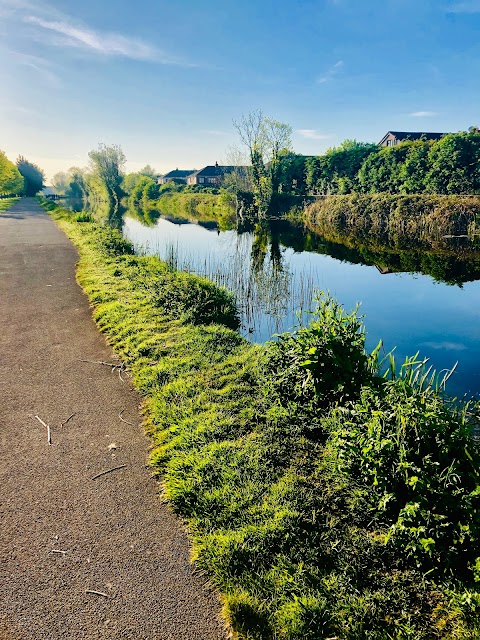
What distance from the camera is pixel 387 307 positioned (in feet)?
41.7

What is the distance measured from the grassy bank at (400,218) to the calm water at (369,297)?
6.41 meters

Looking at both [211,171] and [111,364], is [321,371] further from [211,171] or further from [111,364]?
[211,171]

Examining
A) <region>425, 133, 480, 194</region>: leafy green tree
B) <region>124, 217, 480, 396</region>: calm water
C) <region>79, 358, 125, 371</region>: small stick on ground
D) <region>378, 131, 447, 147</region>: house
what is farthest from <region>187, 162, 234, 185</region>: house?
<region>79, 358, 125, 371</region>: small stick on ground

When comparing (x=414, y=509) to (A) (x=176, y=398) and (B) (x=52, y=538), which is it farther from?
(A) (x=176, y=398)

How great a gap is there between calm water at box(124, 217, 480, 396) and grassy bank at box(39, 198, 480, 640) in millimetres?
3524

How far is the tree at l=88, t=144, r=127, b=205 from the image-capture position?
257 ft

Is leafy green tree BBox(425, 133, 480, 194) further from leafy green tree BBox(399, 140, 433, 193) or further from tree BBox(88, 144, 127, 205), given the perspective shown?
tree BBox(88, 144, 127, 205)

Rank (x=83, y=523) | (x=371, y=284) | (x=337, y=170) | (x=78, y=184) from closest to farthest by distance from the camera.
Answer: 1. (x=83, y=523)
2. (x=371, y=284)
3. (x=337, y=170)
4. (x=78, y=184)

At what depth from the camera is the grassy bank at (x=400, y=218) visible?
2669cm

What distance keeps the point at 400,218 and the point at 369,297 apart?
61.1ft

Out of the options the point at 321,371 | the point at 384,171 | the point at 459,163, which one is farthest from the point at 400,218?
the point at 321,371

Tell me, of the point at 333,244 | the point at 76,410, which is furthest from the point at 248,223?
the point at 76,410

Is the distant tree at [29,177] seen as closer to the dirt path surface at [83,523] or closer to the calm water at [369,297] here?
the calm water at [369,297]

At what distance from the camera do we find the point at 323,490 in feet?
12.5
